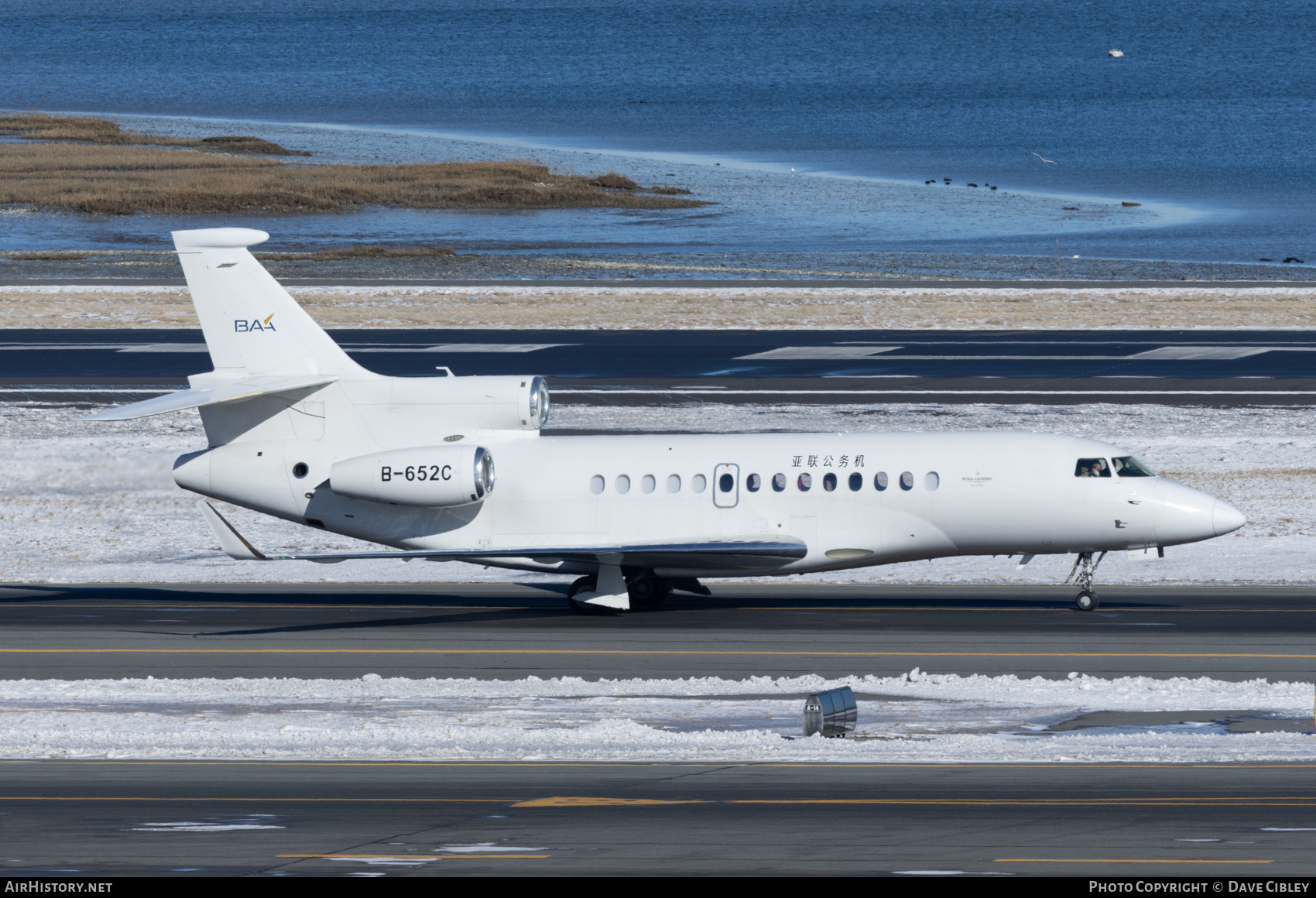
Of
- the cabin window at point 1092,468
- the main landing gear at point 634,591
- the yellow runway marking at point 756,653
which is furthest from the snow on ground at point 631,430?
the yellow runway marking at point 756,653

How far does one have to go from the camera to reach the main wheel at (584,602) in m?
31.9

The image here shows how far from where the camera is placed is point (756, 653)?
28.2 meters

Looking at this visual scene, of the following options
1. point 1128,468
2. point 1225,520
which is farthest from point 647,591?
point 1225,520

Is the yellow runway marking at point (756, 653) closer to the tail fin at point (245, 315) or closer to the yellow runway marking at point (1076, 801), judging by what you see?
the tail fin at point (245, 315)

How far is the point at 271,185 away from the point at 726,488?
331 ft

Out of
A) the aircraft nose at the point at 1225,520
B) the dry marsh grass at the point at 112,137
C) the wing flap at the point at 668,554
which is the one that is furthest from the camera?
the dry marsh grass at the point at 112,137

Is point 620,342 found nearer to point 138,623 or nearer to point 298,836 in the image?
point 138,623

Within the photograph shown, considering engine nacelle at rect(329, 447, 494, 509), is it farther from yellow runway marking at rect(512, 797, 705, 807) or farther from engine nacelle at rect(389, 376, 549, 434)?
yellow runway marking at rect(512, 797, 705, 807)

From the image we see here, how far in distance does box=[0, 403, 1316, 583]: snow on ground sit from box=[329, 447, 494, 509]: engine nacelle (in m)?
5.38

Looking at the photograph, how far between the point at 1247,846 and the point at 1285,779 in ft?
10.3

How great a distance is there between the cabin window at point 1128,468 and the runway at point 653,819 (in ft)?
36.6

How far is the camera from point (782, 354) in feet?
196
